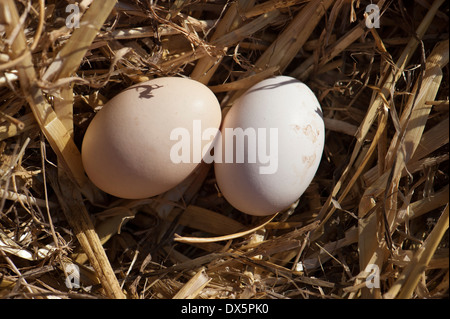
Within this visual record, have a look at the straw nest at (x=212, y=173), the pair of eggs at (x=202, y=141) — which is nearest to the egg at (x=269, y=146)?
the pair of eggs at (x=202, y=141)

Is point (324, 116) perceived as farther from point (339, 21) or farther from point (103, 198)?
point (103, 198)

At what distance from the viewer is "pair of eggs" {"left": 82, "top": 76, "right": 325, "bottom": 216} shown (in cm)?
114

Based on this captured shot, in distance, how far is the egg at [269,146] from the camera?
1168mm

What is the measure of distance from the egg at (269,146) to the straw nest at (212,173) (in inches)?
4.6

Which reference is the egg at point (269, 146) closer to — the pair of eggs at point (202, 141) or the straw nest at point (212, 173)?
the pair of eggs at point (202, 141)

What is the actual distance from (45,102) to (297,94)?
1.99 ft

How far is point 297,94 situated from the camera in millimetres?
→ 1220

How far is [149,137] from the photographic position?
1132 mm

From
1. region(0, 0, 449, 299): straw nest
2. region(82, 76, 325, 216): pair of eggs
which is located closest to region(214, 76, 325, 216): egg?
region(82, 76, 325, 216): pair of eggs

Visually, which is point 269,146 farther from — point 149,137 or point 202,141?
point 149,137

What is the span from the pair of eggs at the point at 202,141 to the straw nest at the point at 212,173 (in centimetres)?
10

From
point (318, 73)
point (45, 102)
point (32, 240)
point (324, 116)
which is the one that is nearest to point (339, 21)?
point (318, 73)

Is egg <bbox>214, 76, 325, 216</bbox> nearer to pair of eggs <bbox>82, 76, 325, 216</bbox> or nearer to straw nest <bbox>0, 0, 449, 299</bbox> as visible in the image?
pair of eggs <bbox>82, 76, 325, 216</bbox>

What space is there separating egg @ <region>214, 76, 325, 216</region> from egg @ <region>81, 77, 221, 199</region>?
0.07 meters
